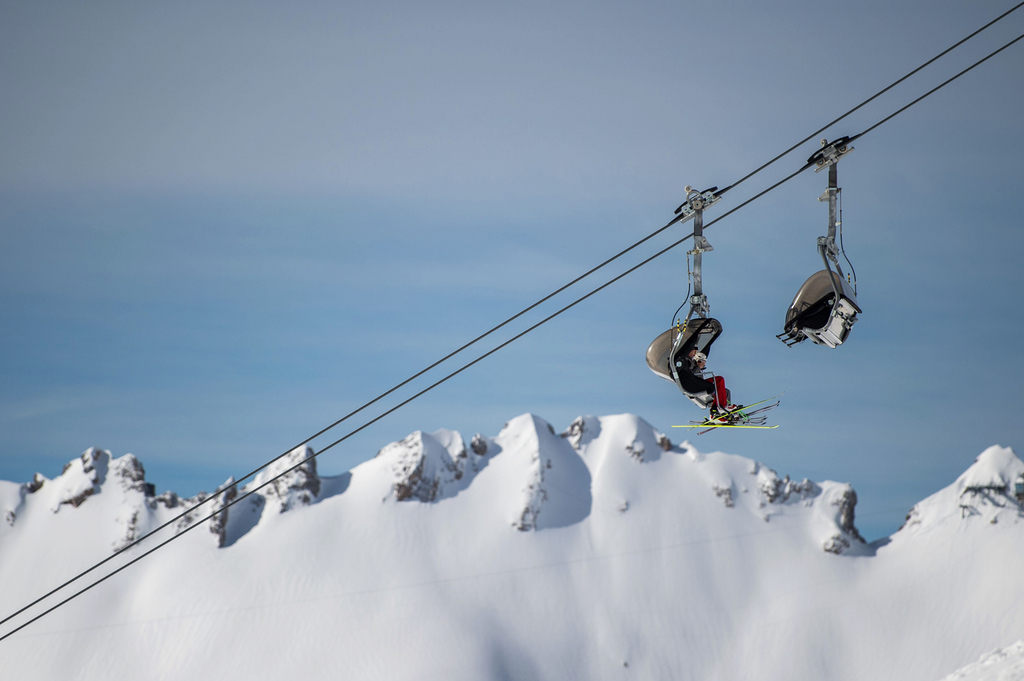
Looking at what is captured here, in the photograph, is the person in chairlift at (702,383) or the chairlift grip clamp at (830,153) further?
the person in chairlift at (702,383)

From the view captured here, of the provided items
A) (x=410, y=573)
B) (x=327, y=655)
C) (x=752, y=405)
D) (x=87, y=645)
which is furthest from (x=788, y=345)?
(x=87, y=645)

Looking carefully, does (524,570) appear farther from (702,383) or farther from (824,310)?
(824,310)

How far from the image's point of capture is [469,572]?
474 feet

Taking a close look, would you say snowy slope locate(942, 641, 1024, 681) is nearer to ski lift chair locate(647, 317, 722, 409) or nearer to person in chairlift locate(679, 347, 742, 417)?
person in chairlift locate(679, 347, 742, 417)

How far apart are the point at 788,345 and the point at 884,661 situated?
14052 cm

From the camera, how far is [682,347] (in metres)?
9.94

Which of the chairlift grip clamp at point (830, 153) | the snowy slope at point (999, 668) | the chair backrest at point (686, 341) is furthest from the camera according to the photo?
the snowy slope at point (999, 668)

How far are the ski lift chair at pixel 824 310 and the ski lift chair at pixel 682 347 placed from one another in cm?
91

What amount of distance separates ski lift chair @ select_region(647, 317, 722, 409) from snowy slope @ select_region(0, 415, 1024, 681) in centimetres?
11804

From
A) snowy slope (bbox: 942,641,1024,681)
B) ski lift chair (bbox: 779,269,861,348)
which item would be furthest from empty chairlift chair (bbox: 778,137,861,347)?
snowy slope (bbox: 942,641,1024,681)

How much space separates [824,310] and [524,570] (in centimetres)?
14186

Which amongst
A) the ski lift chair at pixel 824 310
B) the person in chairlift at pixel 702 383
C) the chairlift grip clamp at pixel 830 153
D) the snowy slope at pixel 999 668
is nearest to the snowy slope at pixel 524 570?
the snowy slope at pixel 999 668

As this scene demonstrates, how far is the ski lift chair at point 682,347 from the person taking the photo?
389 inches

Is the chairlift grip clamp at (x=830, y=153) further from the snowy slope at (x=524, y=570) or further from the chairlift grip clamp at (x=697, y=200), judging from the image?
the snowy slope at (x=524, y=570)
